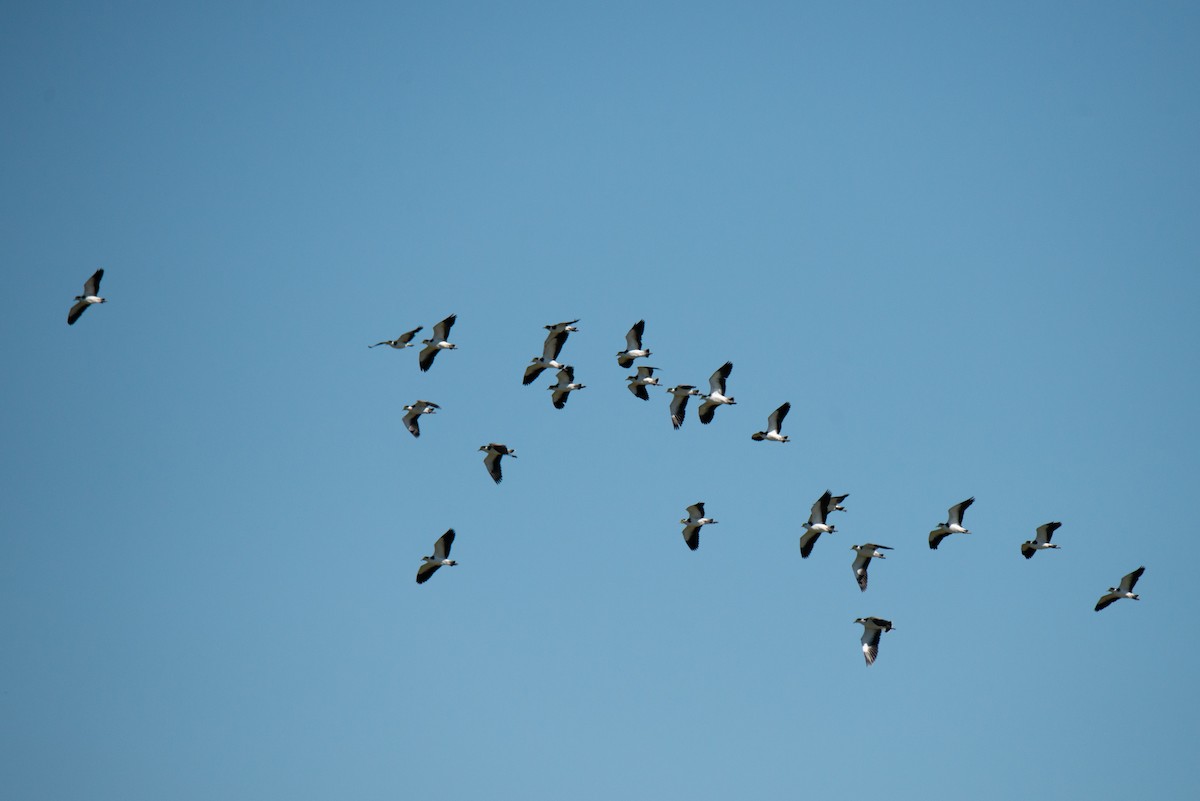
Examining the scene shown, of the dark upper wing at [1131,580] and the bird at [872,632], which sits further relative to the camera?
the dark upper wing at [1131,580]

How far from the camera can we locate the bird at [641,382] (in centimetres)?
5512

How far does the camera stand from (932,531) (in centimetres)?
5503

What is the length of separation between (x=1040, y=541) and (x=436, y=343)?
20867mm

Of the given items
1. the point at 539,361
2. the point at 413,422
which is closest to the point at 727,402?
the point at 539,361

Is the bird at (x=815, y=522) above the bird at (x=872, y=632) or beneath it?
above

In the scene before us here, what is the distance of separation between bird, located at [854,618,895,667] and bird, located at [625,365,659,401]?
10.1 meters

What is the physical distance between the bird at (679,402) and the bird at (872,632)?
8.38 m

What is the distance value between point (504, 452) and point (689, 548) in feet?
21.5

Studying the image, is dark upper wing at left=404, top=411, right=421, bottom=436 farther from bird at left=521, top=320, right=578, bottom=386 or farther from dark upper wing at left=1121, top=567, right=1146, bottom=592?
dark upper wing at left=1121, top=567, right=1146, bottom=592

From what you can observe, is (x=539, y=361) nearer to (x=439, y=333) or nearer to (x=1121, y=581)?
(x=439, y=333)

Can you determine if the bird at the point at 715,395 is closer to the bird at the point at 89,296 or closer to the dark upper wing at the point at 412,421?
the dark upper wing at the point at 412,421

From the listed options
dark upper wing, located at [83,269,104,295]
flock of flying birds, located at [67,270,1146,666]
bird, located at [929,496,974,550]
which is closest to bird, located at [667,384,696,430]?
flock of flying birds, located at [67,270,1146,666]

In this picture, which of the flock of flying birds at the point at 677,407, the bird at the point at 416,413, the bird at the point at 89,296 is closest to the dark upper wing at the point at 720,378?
the flock of flying birds at the point at 677,407

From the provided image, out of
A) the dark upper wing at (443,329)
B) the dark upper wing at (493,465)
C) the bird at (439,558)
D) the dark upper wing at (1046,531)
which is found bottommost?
the bird at (439,558)
